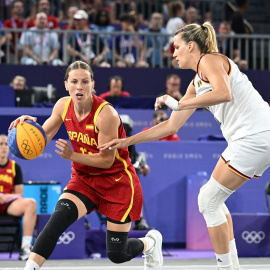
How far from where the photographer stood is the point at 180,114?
4.52 m

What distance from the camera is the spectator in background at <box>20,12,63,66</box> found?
33.3ft

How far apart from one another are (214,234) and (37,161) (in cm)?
389

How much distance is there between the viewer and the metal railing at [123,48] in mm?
10234

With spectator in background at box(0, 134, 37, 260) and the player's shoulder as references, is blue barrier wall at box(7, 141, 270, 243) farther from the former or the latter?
the player's shoulder

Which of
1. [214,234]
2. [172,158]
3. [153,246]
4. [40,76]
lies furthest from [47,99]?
[214,234]

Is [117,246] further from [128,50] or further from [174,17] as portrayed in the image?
[174,17]

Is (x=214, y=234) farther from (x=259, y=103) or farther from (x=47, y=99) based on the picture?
(x=47, y=99)

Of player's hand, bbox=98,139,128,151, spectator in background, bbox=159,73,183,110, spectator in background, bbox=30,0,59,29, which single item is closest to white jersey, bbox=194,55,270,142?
player's hand, bbox=98,139,128,151

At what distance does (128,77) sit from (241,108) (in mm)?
6074

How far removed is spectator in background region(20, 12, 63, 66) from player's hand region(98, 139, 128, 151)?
239 inches

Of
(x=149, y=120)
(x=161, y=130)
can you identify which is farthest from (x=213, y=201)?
(x=149, y=120)

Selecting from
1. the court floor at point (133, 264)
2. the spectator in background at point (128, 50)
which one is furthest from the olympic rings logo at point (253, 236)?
the spectator in background at point (128, 50)

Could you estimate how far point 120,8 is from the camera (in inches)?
498

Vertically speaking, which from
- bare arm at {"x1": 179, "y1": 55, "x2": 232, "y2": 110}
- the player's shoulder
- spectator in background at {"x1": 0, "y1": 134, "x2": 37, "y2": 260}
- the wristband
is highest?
the player's shoulder
